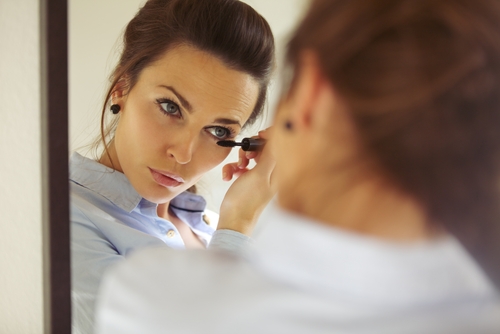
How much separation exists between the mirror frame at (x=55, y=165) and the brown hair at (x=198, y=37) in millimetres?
65

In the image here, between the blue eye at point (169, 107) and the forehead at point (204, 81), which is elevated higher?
the forehead at point (204, 81)

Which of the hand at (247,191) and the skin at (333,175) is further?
the hand at (247,191)

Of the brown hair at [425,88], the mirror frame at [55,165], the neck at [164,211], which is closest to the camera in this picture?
the brown hair at [425,88]

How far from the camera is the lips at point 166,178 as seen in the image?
2.25 ft

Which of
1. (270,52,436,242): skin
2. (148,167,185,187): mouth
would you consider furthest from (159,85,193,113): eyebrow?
(270,52,436,242): skin

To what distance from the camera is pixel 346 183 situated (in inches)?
12.4

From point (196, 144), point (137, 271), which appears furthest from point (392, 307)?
point (196, 144)

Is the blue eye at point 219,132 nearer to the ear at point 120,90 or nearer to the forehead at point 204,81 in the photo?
the forehead at point 204,81

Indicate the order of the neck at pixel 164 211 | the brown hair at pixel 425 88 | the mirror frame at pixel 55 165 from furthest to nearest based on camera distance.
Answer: the neck at pixel 164 211
the mirror frame at pixel 55 165
the brown hair at pixel 425 88

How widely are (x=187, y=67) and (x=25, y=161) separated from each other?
9.9 inches

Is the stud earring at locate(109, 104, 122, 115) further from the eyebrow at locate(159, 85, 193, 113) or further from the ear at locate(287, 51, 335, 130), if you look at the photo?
the ear at locate(287, 51, 335, 130)

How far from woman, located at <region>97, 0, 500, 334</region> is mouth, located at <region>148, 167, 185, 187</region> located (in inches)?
14.5

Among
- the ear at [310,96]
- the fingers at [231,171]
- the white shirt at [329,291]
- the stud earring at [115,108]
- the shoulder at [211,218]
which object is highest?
the stud earring at [115,108]

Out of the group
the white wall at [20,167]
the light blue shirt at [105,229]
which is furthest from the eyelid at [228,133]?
the white wall at [20,167]
